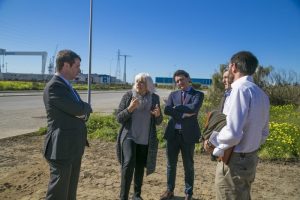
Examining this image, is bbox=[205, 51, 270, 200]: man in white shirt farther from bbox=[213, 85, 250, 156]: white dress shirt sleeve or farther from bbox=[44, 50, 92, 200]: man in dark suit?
bbox=[44, 50, 92, 200]: man in dark suit

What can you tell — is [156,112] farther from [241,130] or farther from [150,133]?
[241,130]

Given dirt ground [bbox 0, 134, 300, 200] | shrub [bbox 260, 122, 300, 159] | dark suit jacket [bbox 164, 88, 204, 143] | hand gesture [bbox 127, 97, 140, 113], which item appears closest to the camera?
hand gesture [bbox 127, 97, 140, 113]

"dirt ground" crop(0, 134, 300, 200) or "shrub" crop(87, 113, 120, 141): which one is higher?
"shrub" crop(87, 113, 120, 141)

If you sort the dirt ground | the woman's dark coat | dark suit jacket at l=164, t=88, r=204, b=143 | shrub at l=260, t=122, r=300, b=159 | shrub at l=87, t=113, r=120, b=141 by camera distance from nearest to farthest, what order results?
the woman's dark coat, dark suit jacket at l=164, t=88, r=204, b=143, the dirt ground, shrub at l=260, t=122, r=300, b=159, shrub at l=87, t=113, r=120, b=141

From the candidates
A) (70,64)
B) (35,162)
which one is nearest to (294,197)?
(70,64)

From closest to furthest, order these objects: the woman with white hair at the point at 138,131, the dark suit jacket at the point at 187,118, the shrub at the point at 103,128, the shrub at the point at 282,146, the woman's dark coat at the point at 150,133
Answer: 1. the woman with white hair at the point at 138,131
2. the woman's dark coat at the point at 150,133
3. the dark suit jacket at the point at 187,118
4. the shrub at the point at 282,146
5. the shrub at the point at 103,128

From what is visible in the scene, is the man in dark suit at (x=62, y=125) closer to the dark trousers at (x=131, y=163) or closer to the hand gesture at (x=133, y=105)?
the hand gesture at (x=133, y=105)

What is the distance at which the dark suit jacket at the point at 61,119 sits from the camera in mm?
Result: 3934

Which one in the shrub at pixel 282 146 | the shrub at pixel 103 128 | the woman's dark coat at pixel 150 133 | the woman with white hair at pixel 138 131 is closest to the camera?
the woman with white hair at pixel 138 131

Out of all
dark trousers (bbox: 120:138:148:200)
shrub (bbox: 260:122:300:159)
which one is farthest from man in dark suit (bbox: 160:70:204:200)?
shrub (bbox: 260:122:300:159)

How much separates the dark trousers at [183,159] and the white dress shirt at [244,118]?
211cm

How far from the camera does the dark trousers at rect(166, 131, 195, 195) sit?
5.46 metres

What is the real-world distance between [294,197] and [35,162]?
4705 millimetres

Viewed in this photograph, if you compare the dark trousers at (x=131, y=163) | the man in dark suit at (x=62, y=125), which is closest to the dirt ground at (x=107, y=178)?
the dark trousers at (x=131, y=163)
